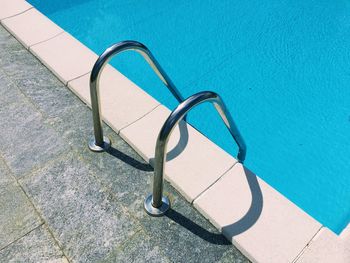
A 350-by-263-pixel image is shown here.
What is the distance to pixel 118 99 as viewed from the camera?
3.93 metres

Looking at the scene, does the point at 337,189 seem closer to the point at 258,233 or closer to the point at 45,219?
the point at 258,233

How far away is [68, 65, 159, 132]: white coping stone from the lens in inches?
146

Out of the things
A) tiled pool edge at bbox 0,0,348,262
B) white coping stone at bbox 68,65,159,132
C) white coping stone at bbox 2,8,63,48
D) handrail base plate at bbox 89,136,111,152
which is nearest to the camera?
tiled pool edge at bbox 0,0,348,262

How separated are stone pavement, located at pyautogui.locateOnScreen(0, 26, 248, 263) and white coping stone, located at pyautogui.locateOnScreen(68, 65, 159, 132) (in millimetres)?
157

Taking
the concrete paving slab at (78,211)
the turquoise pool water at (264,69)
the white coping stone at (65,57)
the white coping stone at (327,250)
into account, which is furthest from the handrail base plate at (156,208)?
the white coping stone at (65,57)

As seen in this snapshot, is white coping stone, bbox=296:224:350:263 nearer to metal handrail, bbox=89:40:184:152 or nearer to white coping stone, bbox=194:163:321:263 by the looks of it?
white coping stone, bbox=194:163:321:263

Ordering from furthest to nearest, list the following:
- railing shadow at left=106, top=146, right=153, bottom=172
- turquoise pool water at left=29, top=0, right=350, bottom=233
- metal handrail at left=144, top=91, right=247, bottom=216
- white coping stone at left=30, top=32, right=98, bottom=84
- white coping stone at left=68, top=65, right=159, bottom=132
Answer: turquoise pool water at left=29, top=0, right=350, bottom=233 < white coping stone at left=30, top=32, right=98, bottom=84 < white coping stone at left=68, top=65, right=159, bottom=132 < railing shadow at left=106, top=146, right=153, bottom=172 < metal handrail at left=144, top=91, right=247, bottom=216

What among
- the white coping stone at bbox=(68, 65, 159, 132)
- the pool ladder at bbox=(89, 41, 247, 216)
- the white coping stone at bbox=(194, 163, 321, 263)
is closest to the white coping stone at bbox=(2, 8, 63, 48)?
the white coping stone at bbox=(68, 65, 159, 132)

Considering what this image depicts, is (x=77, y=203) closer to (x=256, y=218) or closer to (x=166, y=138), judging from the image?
(x=166, y=138)

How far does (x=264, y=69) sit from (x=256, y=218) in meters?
3.54

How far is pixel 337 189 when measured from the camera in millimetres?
4203

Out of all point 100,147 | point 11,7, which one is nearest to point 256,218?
point 100,147

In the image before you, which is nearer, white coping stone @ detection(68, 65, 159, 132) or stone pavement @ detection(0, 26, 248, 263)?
stone pavement @ detection(0, 26, 248, 263)

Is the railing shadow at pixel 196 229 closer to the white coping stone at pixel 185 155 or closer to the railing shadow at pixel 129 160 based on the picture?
the white coping stone at pixel 185 155
